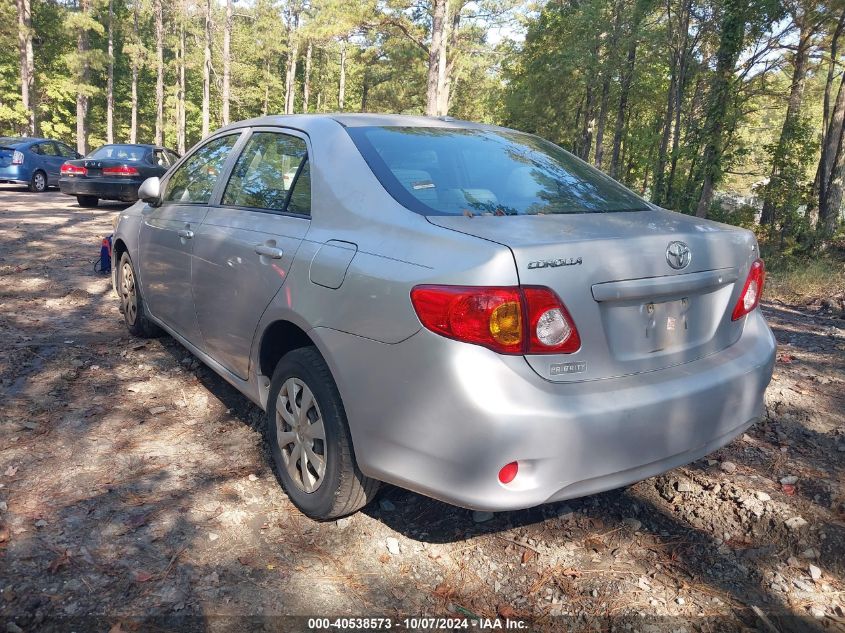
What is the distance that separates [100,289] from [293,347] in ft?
15.5

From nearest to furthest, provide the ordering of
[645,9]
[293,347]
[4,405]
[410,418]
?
[410,418] < [293,347] < [4,405] < [645,9]

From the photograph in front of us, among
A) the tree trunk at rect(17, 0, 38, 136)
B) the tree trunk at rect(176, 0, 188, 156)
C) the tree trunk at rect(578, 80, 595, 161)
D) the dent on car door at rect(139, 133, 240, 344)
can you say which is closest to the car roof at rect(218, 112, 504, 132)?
the dent on car door at rect(139, 133, 240, 344)

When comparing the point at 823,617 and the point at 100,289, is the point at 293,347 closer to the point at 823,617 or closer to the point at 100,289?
the point at 823,617

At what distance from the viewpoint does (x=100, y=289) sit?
22.3 ft

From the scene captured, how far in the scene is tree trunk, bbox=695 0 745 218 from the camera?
12359mm

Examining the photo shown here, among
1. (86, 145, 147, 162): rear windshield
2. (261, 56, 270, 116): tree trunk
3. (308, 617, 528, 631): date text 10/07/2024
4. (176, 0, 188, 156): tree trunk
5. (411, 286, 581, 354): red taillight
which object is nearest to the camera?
(411, 286, 581, 354): red taillight

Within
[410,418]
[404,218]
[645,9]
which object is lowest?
[410,418]

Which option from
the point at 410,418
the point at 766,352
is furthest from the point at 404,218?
the point at 766,352

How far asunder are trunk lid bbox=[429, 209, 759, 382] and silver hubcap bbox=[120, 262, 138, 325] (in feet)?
11.6

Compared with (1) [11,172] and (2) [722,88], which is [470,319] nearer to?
(2) [722,88]

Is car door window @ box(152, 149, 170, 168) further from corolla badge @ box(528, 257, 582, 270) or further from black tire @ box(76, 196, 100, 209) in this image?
corolla badge @ box(528, 257, 582, 270)

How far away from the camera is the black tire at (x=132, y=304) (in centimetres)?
499

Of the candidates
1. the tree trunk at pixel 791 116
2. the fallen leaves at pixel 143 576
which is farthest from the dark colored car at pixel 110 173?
the fallen leaves at pixel 143 576

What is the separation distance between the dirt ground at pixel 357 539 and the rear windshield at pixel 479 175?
1.38m
